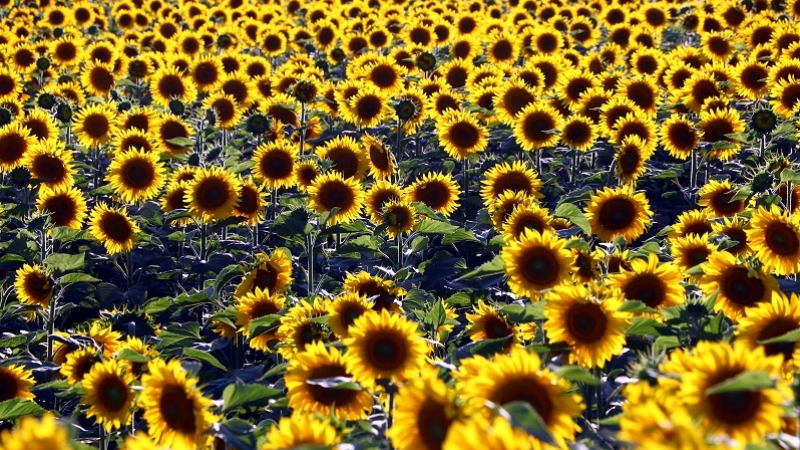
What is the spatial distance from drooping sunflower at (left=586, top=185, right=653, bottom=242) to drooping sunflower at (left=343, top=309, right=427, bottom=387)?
7.69 ft

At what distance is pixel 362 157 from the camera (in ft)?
26.2

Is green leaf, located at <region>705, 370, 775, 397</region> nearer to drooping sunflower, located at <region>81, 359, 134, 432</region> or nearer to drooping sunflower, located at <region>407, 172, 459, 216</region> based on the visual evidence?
drooping sunflower, located at <region>81, 359, 134, 432</region>

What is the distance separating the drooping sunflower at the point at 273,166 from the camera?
25.3 ft

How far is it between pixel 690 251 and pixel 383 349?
1.97 meters

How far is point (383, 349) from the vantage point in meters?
3.68

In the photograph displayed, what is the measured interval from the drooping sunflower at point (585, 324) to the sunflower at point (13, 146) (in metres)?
5.65

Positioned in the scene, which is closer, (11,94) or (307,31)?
(11,94)

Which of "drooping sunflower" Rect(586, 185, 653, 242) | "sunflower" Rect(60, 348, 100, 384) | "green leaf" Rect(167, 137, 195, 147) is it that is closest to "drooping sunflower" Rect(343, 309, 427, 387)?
"sunflower" Rect(60, 348, 100, 384)

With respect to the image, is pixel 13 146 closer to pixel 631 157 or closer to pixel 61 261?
pixel 61 261

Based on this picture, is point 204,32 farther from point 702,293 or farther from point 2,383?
point 702,293

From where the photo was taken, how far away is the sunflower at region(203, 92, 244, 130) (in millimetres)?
10172

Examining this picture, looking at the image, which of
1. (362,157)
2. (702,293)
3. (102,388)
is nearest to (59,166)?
(362,157)

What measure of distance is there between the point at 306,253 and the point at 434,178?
1.15 m

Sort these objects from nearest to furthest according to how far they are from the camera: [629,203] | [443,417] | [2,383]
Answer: [443,417]
[2,383]
[629,203]
